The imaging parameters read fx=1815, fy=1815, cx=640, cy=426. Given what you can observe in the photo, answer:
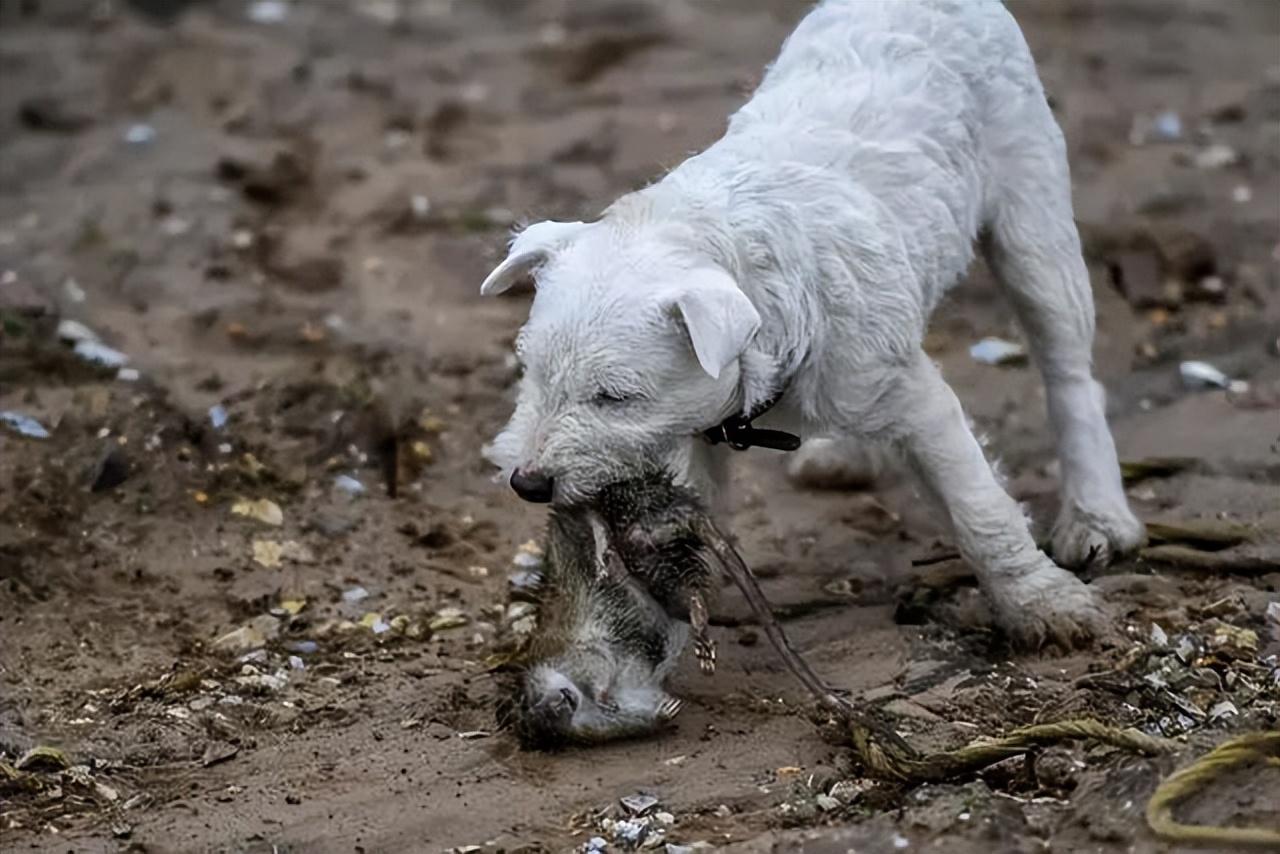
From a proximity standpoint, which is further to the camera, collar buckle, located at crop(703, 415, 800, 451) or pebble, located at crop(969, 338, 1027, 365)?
pebble, located at crop(969, 338, 1027, 365)

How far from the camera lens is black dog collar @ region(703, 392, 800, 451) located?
14.6ft

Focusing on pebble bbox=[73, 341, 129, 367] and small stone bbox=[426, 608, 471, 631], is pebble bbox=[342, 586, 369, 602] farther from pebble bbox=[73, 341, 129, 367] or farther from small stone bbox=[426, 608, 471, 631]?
pebble bbox=[73, 341, 129, 367]

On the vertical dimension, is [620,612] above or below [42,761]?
above

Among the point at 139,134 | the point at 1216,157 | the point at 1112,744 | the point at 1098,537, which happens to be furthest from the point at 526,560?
the point at 1216,157

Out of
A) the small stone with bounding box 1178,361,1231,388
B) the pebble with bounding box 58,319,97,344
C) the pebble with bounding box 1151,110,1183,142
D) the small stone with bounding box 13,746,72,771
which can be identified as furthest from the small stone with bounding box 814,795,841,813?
the pebble with bounding box 1151,110,1183,142

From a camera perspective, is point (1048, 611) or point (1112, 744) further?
point (1048, 611)

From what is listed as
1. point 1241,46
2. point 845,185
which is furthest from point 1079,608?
point 1241,46

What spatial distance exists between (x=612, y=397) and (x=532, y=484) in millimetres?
270

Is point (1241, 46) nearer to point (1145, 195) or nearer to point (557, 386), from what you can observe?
point (1145, 195)

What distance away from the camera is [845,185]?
4.69 meters

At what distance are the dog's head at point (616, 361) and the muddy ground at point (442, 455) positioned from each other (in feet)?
2.53

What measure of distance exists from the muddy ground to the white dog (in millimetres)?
438

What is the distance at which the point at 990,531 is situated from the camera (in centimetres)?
486

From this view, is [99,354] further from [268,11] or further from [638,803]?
[268,11]
